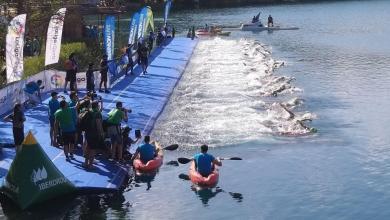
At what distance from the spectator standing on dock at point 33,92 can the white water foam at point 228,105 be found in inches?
217

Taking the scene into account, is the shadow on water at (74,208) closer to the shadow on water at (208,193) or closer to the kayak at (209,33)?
the shadow on water at (208,193)

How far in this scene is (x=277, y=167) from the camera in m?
17.5

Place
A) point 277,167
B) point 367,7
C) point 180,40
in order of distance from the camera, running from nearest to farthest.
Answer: point 277,167 < point 180,40 < point 367,7

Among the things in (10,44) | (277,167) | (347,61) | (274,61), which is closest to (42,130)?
(10,44)

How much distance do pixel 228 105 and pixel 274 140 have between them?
5795mm

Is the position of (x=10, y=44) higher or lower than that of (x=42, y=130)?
higher

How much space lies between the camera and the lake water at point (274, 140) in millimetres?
14367

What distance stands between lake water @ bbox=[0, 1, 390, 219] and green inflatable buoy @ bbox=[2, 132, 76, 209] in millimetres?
410

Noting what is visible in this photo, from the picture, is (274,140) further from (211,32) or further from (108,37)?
(211,32)

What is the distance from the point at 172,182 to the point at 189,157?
7.31 feet

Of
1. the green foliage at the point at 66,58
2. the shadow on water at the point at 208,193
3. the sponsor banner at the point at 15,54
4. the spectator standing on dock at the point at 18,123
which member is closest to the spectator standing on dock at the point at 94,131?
the spectator standing on dock at the point at 18,123

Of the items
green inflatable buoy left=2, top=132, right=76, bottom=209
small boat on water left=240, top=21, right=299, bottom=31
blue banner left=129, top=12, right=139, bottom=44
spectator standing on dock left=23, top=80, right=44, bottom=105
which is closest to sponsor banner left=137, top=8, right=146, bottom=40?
blue banner left=129, top=12, right=139, bottom=44

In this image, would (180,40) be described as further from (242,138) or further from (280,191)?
(280,191)

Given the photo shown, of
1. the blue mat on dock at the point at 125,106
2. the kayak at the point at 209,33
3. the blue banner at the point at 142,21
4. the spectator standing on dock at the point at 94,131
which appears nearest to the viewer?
the spectator standing on dock at the point at 94,131
